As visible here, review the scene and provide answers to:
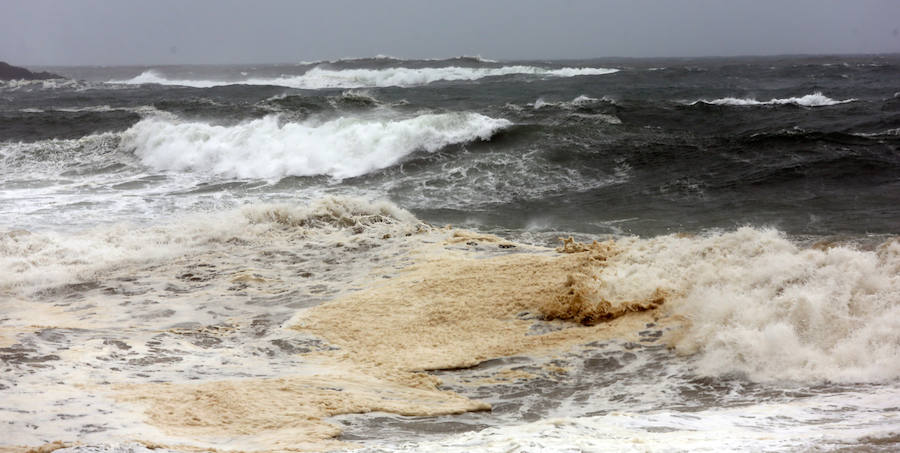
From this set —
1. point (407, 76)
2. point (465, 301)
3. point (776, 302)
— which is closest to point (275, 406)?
point (465, 301)

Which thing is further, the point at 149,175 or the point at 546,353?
the point at 149,175

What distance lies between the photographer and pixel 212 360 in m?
5.07

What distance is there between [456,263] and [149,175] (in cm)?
1082

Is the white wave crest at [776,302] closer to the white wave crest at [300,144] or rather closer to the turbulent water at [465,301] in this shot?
the turbulent water at [465,301]

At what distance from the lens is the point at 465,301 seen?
6.22m

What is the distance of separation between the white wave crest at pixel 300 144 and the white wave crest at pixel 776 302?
1005cm

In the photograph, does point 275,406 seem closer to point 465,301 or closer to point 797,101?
point 465,301

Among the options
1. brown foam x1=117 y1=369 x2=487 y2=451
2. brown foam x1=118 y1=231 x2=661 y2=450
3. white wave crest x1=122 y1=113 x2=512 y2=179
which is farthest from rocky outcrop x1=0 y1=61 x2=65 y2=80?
brown foam x1=117 y1=369 x2=487 y2=451

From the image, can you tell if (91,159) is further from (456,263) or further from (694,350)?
(694,350)

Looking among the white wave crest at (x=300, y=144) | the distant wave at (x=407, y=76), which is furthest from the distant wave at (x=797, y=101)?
the distant wave at (x=407, y=76)

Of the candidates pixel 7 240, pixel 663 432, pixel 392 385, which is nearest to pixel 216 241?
pixel 7 240

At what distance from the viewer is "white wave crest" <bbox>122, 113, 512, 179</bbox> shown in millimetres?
15680

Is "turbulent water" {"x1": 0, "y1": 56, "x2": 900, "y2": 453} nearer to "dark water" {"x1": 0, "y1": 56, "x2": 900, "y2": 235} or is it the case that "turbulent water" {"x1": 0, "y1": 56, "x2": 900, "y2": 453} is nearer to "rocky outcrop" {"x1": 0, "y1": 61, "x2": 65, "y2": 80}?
"dark water" {"x1": 0, "y1": 56, "x2": 900, "y2": 235}

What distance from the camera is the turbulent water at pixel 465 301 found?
3.73 metres
